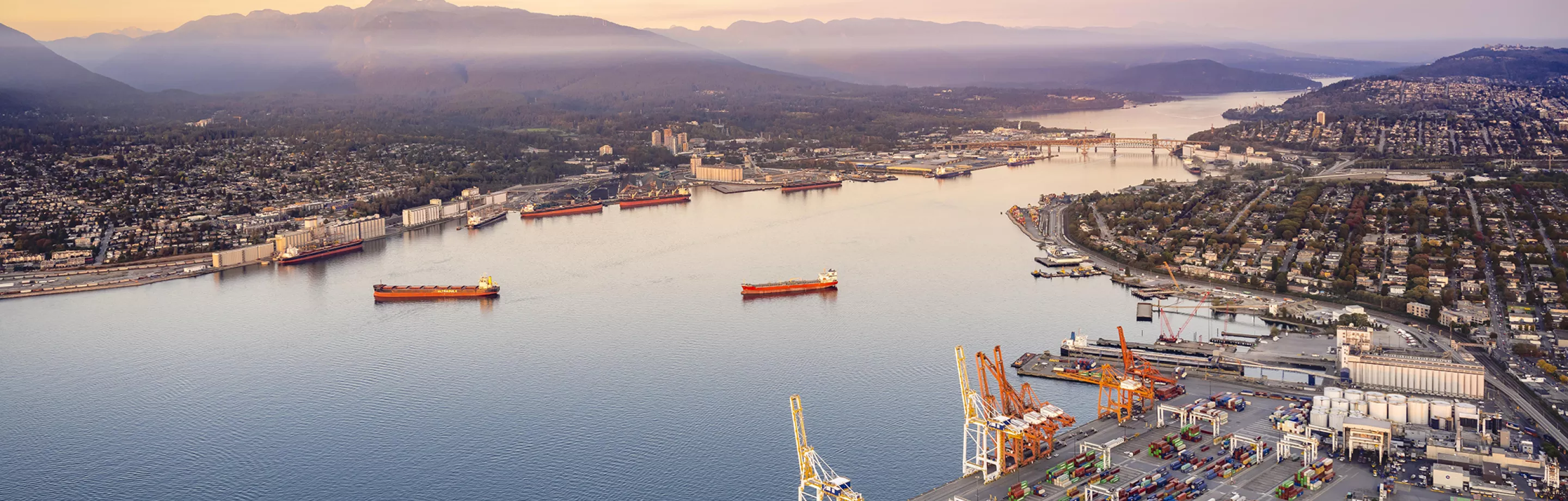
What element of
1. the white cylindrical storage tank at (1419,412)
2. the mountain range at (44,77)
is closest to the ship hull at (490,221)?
the white cylindrical storage tank at (1419,412)

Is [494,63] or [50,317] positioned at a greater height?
[494,63]

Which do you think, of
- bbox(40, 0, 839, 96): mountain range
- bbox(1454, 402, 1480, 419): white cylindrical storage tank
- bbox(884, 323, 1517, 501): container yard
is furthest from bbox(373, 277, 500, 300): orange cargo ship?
bbox(40, 0, 839, 96): mountain range

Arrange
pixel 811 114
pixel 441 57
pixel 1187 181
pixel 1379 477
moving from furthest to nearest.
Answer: pixel 441 57 → pixel 811 114 → pixel 1187 181 → pixel 1379 477

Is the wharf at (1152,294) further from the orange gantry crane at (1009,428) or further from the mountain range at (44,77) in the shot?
the mountain range at (44,77)

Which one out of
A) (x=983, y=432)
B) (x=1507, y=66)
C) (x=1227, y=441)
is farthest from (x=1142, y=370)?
(x=1507, y=66)

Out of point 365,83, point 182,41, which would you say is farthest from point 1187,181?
point 182,41

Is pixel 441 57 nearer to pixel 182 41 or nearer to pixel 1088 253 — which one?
pixel 182 41

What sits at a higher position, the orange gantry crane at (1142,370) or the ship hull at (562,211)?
the ship hull at (562,211)
